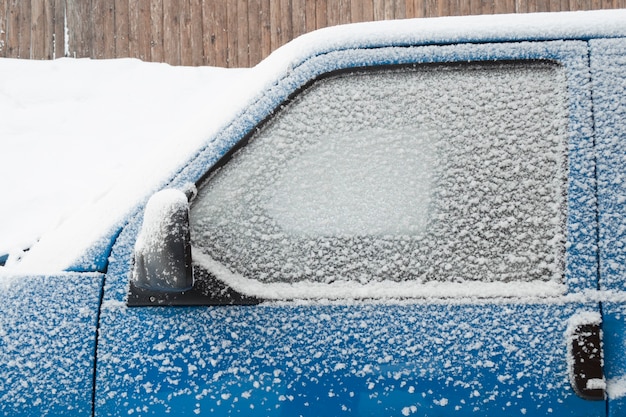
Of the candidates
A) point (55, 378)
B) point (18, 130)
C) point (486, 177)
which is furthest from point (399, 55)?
point (18, 130)

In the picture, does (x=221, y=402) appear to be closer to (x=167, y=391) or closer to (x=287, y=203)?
(x=167, y=391)

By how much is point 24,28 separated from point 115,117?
198cm

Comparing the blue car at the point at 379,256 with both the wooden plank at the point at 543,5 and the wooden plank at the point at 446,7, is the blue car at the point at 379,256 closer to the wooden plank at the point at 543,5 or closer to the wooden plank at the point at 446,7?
the wooden plank at the point at 446,7

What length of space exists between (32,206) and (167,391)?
501 centimetres

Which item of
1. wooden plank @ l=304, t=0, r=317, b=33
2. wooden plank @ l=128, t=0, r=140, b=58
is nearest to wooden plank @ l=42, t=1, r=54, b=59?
wooden plank @ l=128, t=0, r=140, b=58

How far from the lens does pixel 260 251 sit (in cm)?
167

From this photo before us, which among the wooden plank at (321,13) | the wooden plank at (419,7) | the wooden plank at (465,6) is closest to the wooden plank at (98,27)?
the wooden plank at (321,13)

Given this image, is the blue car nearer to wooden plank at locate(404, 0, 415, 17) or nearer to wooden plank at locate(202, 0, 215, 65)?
wooden plank at locate(404, 0, 415, 17)

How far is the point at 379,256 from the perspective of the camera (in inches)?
64.8

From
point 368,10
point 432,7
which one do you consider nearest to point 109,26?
point 368,10

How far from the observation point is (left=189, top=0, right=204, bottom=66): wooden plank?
8.55 metres

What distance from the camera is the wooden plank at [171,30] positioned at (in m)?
8.56

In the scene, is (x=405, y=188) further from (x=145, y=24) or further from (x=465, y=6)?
(x=145, y=24)

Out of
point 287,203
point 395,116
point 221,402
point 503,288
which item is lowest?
point 221,402
